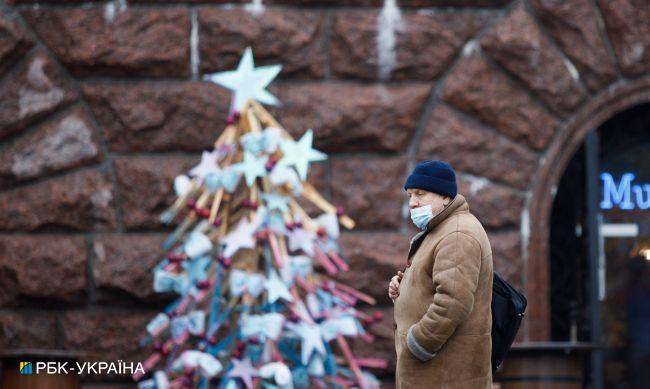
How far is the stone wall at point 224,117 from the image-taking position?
6371 mm

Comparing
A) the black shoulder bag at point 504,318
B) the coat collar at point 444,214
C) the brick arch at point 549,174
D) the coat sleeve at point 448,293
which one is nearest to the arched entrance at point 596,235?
the brick arch at point 549,174

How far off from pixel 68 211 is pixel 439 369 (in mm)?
2822

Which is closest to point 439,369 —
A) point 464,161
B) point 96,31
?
point 464,161

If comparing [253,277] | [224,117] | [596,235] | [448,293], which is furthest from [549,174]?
[448,293]

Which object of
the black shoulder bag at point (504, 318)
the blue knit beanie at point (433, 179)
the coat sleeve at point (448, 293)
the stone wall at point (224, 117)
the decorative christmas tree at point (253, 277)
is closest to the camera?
the coat sleeve at point (448, 293)

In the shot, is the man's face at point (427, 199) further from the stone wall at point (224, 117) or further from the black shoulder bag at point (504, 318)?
the stone wall at point (224, 117)

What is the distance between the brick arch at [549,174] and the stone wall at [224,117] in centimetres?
4

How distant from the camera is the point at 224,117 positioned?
6.41m

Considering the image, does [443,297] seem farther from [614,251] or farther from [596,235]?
[614,251]

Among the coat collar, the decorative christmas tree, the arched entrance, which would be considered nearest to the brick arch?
the arched entrance

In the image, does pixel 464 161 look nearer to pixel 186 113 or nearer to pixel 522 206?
pixel 522 206

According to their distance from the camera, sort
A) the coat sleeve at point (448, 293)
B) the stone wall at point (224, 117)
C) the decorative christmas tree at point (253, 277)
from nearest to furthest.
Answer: the coat sleeve at point (448, 293) → the decorative christmas tree at point (253, 277) → the stone wall at point (224, 117)

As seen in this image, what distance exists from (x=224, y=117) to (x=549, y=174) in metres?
Result: 1.65

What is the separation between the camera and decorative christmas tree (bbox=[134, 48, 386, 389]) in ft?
17.4
